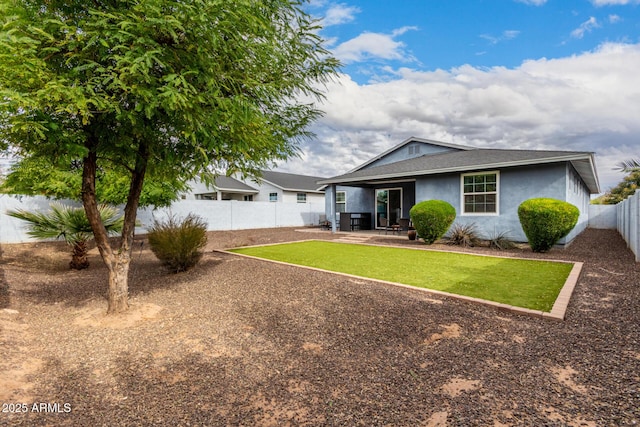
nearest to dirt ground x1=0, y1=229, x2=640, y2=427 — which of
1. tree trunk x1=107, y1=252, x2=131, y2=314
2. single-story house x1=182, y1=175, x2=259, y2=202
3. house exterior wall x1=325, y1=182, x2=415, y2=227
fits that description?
tree trunk x1=107, y1=252, x2=131, y2=314

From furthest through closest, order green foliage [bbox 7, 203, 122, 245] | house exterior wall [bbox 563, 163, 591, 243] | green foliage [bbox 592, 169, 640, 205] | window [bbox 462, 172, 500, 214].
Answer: green foliage [bbox 592, 169, 640, 205] < window [bbox 462, 172, 500, 214] < house exterior wall [bbox 563, 163, 591, 243] < green foliage [bbox 7, 203, 122, 245]

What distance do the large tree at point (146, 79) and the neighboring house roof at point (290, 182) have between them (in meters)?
21.8

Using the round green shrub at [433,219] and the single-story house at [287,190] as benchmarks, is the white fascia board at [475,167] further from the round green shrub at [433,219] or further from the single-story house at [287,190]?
the single-story house at [287,190]

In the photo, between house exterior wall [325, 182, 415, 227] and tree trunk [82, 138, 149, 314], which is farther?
house exterior wall [325, 182, 415, 227]

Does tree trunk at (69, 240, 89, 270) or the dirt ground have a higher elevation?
tree trunk at (69, 240, 89, 270)

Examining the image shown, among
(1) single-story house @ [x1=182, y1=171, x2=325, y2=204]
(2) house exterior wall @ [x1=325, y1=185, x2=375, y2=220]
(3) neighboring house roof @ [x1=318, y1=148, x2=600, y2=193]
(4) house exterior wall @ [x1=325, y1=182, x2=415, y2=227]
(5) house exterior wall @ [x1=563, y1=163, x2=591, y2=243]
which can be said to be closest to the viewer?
(3) neighboring house roof @ [x1=318, y1=148, x2=600, y2=193]

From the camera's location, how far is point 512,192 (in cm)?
1193

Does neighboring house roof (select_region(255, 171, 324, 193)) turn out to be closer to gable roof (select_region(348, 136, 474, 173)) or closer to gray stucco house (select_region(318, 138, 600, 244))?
gable roof (select_region(348, 136, 474, 173))

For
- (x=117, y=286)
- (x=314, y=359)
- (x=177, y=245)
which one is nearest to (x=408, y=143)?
(x=177, y=245)

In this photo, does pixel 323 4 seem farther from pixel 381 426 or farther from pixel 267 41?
pixel 381 426

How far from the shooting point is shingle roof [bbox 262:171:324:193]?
2806 centimetres

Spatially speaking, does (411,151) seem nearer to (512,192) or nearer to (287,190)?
(512,192)

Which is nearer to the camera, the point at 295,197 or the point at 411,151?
the point at 411,151

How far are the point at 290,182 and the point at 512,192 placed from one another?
69.3 ft
